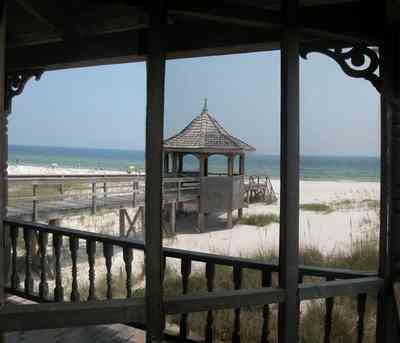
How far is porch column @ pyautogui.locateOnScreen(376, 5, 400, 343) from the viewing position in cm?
204

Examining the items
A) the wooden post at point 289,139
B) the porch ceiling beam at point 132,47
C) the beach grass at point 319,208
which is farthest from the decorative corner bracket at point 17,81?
the beach grass at point 319,208

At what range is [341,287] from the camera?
2111mm

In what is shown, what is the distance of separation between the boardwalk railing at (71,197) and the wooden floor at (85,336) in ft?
20.8

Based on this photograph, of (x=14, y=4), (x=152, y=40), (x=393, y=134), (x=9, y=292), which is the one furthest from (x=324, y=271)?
(x=9, y=292)

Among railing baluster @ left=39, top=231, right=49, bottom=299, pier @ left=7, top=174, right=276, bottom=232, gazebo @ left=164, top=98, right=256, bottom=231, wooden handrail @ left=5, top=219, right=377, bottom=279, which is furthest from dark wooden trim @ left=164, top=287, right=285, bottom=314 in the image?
gazebo @ left=164, top=98, right=256, bottom=231

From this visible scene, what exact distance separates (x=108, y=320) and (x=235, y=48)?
181 centimetres

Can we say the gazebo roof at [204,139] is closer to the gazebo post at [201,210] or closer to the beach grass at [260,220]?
the gazebo post at [201,210]

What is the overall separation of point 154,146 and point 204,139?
13.1m

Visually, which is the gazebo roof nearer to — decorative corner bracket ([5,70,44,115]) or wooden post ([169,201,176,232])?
wooden post ([169,201,176,232])

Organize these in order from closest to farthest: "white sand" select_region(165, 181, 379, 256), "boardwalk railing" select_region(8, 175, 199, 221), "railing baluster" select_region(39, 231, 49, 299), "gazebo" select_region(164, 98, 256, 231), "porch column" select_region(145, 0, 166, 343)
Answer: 1. "porch column" select_region(145, 0, 166, 343)
2. "railing baluster" select_region(39, 231, 49, 299)
3. "boardwalk railing" select_region(8, 175, 199, 221)
4. "white sand" select_region(165, 181, 379, 256)
5. "gazebo" select_region(164, 98, 256, 231)

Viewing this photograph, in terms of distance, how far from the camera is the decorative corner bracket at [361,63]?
2078 mm

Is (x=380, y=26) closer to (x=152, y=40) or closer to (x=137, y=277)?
(x=152, y=40)

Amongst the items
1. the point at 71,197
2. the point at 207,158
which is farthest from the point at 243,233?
the point at 71,197

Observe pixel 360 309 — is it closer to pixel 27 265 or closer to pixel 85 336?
pixel 85 336
